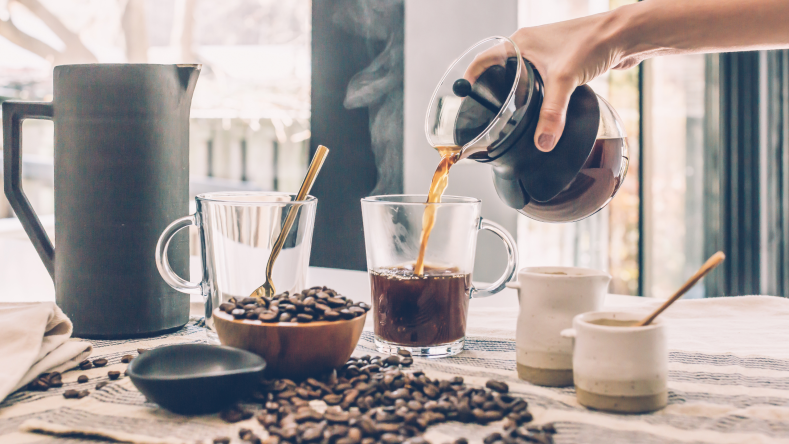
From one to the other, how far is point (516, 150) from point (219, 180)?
158 inches

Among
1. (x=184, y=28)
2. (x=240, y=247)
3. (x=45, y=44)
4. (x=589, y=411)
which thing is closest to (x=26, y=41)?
(x=45, y=44)

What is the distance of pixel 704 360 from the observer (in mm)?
927

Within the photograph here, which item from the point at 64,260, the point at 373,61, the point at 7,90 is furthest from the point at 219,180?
the point at 64,260

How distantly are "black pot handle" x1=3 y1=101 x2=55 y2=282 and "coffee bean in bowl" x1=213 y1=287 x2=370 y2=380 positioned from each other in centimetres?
44

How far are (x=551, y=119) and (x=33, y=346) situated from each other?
76cm

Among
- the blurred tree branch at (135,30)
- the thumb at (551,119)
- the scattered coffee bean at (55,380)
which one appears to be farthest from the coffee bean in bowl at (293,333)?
the blurred tree branch at (135,30)

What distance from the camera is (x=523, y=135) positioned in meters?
0.89

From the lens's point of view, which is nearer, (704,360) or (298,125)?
(704,360)

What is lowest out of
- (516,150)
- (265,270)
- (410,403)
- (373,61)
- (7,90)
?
(410,403)

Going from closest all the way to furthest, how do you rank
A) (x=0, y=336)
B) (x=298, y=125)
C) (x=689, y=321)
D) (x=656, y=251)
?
(x=0, y=336) < (x=689, y=321) < (x=656, y=251) < (x=298, y=125)

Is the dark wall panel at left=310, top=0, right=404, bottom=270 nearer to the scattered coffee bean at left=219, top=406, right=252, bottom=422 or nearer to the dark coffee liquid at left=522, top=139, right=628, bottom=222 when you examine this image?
the dark coffee liquid at left=522, top=139, right=628, bottom=222

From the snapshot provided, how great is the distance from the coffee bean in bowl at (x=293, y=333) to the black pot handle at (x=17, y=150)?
0.44 metres

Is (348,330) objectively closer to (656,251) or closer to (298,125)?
(656,251)

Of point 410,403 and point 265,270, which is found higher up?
point 265,270
